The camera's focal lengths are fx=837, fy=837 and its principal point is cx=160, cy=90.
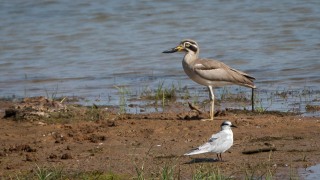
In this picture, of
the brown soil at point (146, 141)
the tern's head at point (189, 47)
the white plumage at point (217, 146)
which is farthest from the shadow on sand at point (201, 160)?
the tern's head at point (189, 47)

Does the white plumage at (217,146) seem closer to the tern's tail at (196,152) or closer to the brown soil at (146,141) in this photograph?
the tern's tail at (196,152)

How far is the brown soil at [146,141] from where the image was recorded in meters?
9.38

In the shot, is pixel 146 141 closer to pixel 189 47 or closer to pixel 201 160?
pixel 201 160

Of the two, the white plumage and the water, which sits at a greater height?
the water

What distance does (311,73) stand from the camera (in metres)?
16.4

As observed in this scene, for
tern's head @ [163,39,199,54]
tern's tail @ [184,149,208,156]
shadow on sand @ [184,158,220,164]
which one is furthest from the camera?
tern's head @ [163,39,199,54]

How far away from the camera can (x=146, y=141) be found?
10.8m

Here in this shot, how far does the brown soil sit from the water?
7.38 ft

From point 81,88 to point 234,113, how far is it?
4.48 metres

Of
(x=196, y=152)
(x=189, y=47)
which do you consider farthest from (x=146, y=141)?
(x=189, y=47)

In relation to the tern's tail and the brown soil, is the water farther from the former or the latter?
the tern's tail

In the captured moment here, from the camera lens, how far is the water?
1670 cm

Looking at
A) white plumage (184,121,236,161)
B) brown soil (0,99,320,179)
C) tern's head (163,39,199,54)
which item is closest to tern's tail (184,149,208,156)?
white plumage (184,121,236,161)

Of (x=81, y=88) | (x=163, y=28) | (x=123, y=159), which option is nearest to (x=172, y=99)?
(x=81, y=88)
